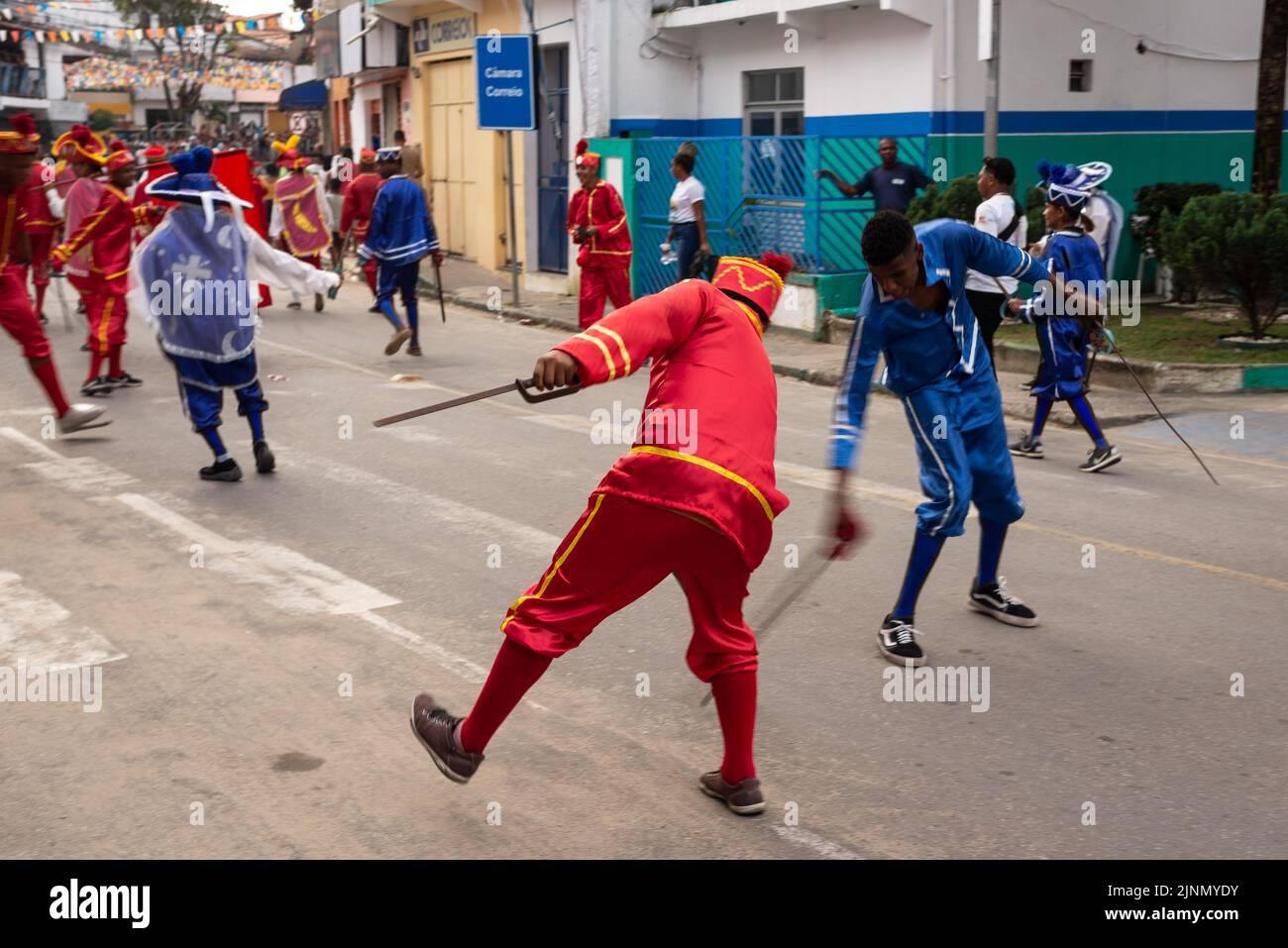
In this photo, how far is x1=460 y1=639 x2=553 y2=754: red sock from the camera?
12.8 feet

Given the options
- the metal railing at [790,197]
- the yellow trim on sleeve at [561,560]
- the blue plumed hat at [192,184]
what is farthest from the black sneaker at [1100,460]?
the yellow trim on sleeve at [561,560]

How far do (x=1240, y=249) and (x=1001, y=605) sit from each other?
7170 millimetres

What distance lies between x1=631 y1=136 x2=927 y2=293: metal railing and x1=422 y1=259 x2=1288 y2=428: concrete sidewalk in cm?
100

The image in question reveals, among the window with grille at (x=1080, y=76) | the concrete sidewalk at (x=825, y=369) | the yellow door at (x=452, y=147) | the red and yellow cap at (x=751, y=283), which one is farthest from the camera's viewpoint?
the yellow door at (x=452, y=147)

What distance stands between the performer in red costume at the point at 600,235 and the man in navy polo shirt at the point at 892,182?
2.28 metres

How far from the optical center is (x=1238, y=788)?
167 inches

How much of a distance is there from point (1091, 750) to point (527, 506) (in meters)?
3.92

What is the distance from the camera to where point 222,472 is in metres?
8.48

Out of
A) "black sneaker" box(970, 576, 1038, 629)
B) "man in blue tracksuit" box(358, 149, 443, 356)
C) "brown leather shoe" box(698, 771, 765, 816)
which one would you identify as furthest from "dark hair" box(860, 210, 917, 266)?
"man in blue tracksuit" box(358, 149, 443, 356)

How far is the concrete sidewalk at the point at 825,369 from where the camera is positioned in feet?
35.5

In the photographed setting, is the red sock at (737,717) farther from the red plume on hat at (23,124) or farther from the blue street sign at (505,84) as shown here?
the blue street sign at (505,84)
